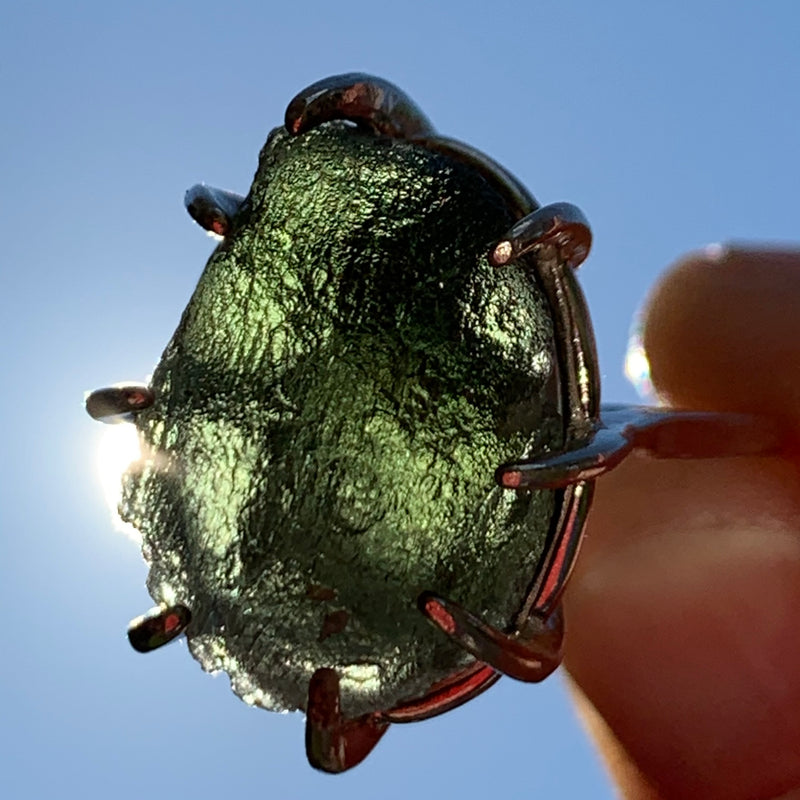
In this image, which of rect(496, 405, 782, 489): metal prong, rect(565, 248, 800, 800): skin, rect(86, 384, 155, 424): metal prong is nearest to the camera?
rect(496, 405, 782, 489): metal prong

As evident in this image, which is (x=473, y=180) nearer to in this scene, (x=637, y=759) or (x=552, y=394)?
(x=552, y=394)

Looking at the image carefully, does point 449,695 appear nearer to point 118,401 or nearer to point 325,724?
point 325,724

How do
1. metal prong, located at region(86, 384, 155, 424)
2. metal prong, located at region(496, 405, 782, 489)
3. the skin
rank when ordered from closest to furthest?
metal prong, located at region(496, 405, 782, 489)
metal prong, located at region(86, 384, 155, 424)
the skin

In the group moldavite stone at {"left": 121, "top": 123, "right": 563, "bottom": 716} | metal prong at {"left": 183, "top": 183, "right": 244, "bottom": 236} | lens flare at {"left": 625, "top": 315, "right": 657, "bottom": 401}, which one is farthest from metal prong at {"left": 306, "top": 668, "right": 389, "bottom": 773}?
lens flare at {"left": 625, "top": 315, "right": 657, "bottom": 401}

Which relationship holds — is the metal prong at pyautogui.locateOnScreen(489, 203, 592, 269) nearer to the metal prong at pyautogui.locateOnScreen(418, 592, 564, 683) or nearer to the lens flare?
the metal prong at pyautogui.locateOnScreen(418, 592, 564, 683)

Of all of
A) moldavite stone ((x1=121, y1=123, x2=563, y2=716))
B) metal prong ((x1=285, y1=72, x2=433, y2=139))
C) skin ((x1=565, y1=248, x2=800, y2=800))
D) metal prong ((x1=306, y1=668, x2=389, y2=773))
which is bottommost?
skin ((x1=565, y1=248, x2=800, y2=800))

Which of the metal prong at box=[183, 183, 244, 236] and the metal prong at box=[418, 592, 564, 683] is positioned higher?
the metal prong at box=[183, 183, 244, 236]

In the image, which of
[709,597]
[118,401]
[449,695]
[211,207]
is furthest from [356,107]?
[709,597]
